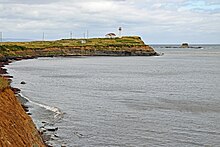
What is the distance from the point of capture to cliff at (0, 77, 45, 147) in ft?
54.9

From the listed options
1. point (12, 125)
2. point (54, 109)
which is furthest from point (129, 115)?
point (12, 125)

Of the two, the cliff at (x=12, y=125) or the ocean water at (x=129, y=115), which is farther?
the ocean water at (x=129, y=115)

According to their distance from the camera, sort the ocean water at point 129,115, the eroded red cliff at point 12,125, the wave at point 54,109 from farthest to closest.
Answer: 1. the wave at point 54,109
2. the ocean water at point 129,115
3. the eroded red cliff at point 12,125

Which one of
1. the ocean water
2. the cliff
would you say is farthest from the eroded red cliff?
the ocean water

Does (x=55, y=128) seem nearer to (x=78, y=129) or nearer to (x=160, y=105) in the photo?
(x=78, y=129)

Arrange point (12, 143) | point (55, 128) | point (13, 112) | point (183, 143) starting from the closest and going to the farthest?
point (12, 143) < point (13, 112) < point (183, 143) < point (55, 128)

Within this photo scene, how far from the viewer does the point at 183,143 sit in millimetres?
27578

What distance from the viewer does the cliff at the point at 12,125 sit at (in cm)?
1674

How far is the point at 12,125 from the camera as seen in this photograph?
1848 cm

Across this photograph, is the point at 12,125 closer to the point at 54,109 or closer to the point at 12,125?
the point at 12,125

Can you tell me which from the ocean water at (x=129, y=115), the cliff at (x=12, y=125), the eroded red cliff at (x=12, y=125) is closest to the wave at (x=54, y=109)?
the ocean water at (x=129, y=115)

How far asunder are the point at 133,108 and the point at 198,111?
22.6 feet

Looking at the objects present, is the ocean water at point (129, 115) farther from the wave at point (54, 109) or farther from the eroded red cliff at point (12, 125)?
the eroded red cliff at point (12, 125)

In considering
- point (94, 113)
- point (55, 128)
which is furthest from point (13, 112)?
point (94, 113)
